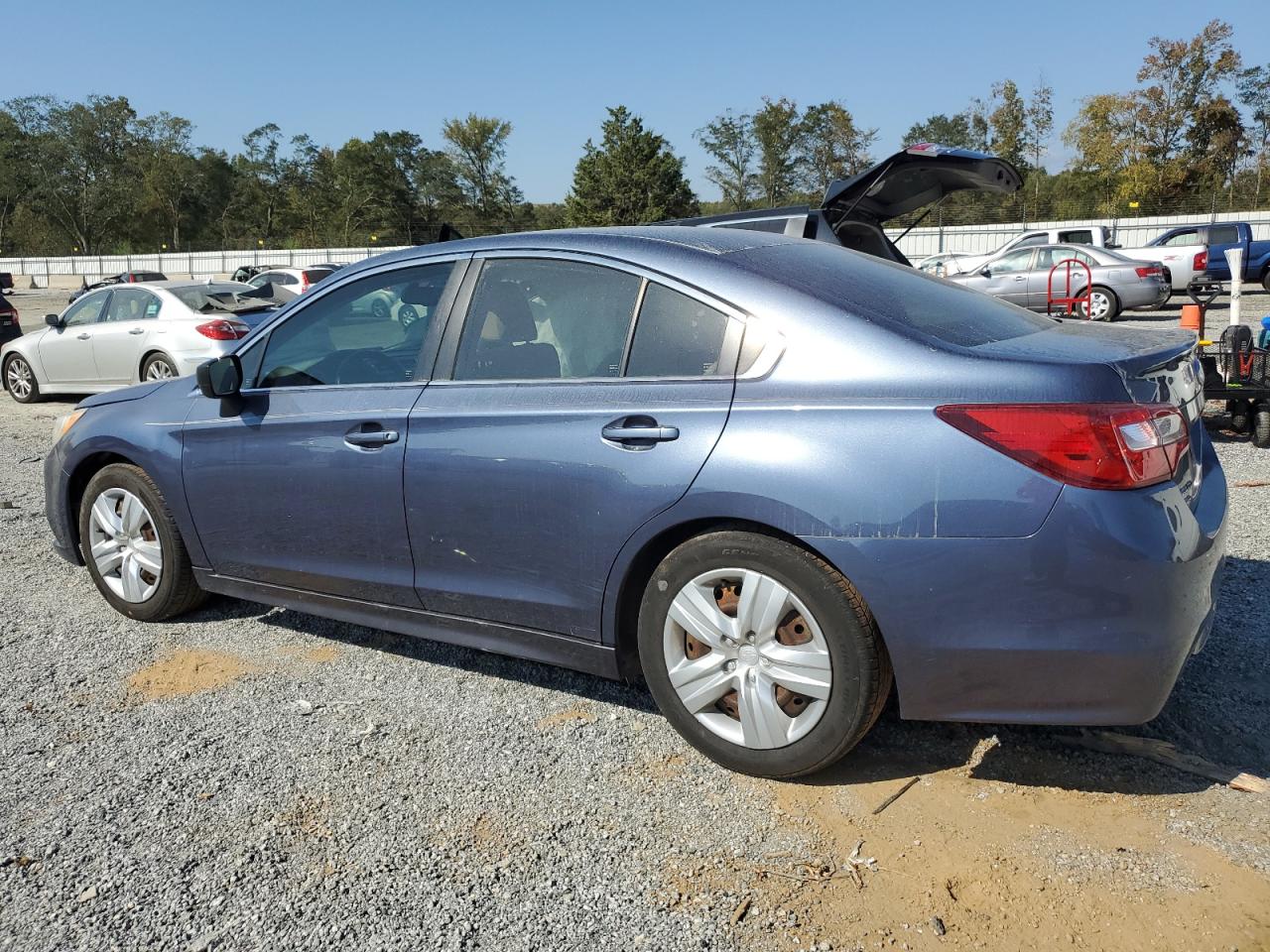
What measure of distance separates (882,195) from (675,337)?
480cm

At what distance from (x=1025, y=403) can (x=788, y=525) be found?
0.67 meters

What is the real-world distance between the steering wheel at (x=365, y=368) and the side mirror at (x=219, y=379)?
456 mm

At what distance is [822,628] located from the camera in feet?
8.91

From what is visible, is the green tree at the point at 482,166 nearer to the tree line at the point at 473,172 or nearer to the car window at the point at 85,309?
the tree line at the point at 473,172

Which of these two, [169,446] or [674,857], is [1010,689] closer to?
[674,857]

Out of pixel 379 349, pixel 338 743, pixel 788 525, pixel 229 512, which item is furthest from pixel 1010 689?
pixel 229 512

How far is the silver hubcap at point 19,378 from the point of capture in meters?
13.0

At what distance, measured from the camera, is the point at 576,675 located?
3.84 m

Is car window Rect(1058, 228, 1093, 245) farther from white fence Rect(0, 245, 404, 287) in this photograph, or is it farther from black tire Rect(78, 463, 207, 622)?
white fence Rect(0, 245, 404, 287)

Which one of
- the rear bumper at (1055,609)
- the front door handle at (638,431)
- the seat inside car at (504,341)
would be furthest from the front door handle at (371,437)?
the rear bumper at (1055,609)

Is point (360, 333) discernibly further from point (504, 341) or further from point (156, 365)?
point (156, 365)

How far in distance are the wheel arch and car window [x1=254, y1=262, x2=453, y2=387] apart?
1.16 meters

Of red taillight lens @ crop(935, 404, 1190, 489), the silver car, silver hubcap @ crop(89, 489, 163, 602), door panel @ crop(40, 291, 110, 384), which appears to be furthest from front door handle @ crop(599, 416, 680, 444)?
the silver car

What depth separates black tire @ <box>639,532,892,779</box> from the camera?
2.69 metres
